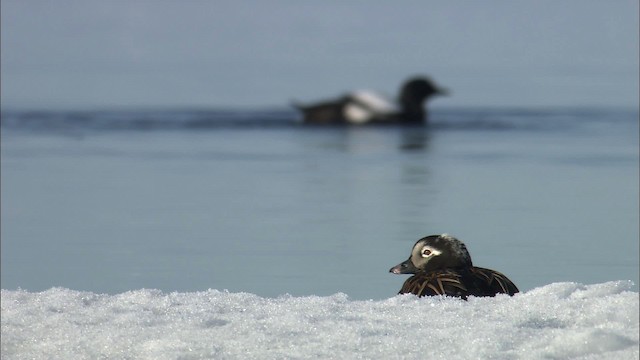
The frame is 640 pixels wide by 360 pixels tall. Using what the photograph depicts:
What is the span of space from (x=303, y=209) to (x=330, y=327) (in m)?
5.58

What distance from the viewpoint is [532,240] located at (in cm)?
816

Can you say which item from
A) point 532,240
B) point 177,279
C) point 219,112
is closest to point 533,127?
point 219,112

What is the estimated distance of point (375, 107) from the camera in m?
24.9

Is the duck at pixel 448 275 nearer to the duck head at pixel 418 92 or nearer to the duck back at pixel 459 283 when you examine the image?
the duck back at pixel 459 283

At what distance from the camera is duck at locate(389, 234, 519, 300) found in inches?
201

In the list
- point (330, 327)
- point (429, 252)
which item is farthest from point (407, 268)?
point (330, 327)

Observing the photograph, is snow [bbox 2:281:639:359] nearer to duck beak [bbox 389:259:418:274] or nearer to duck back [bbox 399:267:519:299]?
duck back [bbox 399:267:519:299]

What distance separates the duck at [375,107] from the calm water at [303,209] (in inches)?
188

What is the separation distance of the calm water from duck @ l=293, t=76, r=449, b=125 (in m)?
4.78

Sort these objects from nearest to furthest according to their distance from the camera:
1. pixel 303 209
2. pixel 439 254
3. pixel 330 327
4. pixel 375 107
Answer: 1. pixel 330 327
2. pixel 439 254
3. pixel 303 209
4. pixel 375 107

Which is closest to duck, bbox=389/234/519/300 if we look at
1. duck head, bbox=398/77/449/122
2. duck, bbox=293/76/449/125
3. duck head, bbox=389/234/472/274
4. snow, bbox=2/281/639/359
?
duck head, bbox=389/234/472/274

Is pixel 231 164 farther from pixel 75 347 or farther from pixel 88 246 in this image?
pixel 75 347

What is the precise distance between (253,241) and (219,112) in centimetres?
2208

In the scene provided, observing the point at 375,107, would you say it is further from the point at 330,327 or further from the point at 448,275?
the point at 330,327
